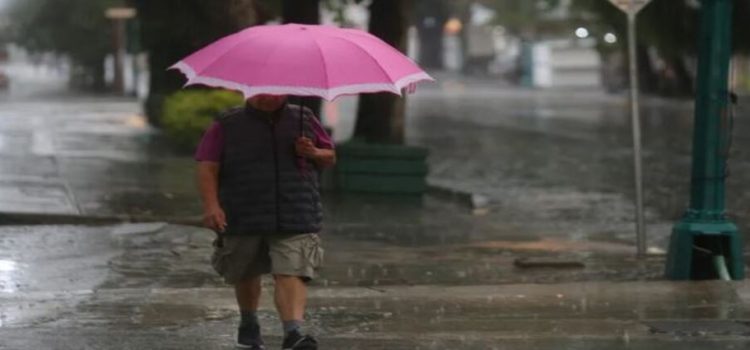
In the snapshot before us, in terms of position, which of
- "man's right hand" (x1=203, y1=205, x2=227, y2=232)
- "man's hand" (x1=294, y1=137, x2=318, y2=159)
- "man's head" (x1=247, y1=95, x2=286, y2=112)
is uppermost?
"man's head" (x1=247, y1=95, x2=286, y2=112)

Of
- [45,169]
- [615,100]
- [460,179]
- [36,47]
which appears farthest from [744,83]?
[45,169]

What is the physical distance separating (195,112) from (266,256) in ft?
44.4

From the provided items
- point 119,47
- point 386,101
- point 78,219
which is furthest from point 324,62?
point 119,47

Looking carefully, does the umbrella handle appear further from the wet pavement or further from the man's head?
the wet pavement

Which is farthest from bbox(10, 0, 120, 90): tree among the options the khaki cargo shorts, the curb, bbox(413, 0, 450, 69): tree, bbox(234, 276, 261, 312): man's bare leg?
the khaki cargo shorts

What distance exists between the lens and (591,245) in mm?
13203

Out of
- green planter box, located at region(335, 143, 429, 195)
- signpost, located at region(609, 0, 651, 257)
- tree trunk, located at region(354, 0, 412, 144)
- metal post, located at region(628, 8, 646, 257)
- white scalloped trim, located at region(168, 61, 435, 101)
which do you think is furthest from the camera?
tree trunk, located at region(354, 0, 412, 144)

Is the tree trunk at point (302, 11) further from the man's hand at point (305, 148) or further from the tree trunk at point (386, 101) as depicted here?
the man's hand at point (305, 148)

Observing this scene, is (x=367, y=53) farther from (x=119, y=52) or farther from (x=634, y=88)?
(x=119, y=52)

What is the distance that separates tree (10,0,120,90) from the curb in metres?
36.6

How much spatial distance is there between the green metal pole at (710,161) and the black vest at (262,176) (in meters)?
4.28

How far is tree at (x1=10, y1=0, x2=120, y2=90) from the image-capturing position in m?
50.3

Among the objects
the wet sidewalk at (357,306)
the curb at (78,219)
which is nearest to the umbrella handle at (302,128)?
the wet sidewalk at (357,306)

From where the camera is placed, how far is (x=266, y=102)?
276 inches
